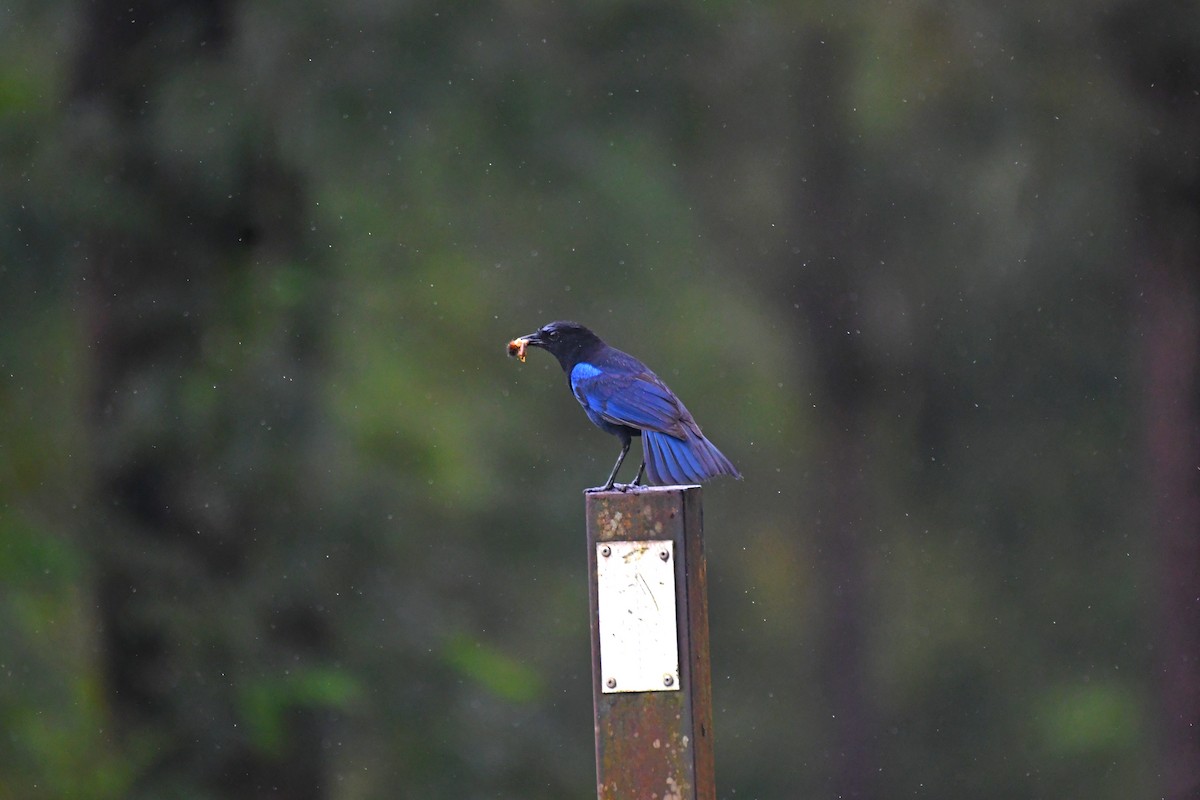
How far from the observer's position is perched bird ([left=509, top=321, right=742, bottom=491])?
5469 millimetres

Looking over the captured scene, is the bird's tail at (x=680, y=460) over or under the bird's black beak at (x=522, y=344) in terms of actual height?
under

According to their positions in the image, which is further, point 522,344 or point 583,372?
point 522,344

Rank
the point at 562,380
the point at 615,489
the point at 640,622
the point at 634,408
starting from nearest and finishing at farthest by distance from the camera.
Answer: the point at 640,622
the point at 615,489
the point at 634,408
the point at 562,380

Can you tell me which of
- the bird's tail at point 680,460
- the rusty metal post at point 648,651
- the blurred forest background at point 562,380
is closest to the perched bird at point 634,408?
the bird's tail at point 680,460

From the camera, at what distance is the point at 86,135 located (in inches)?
368

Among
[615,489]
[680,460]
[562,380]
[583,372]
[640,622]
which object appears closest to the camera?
[640,622]

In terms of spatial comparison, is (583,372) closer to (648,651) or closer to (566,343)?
(566,343)

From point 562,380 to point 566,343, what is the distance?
8826 millimetres

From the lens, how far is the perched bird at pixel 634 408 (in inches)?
215

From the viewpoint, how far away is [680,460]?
5.50m

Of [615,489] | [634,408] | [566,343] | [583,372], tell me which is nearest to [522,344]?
[566,343]

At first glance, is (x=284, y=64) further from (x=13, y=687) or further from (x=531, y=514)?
(x=531, y=514)

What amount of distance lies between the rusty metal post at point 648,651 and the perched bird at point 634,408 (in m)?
0.94

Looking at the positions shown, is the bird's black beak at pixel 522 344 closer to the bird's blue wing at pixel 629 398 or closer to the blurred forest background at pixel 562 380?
the bird's blue wing at pixel 629 398
